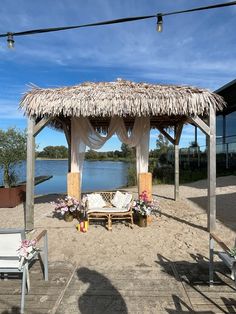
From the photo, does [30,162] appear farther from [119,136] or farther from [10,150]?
[10,150]

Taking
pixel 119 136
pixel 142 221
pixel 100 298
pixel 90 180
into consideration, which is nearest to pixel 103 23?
pixel 100 298

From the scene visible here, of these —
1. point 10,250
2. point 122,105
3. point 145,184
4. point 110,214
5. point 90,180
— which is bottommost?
point 90,180

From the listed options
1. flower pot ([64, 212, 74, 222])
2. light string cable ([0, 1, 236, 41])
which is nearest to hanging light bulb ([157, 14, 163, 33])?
light string cable ([0, 1, 236, 41])

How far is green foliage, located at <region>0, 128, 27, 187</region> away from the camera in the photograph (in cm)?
974

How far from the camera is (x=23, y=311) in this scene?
3.12 meters

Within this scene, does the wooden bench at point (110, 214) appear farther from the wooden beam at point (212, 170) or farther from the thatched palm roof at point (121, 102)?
the thatched palm roof at point (121, 102)

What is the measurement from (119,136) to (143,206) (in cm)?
203

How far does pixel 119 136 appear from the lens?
8.12 meters

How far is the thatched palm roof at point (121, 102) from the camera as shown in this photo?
645 centimetres

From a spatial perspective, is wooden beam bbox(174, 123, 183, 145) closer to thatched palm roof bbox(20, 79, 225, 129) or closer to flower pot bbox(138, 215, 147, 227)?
thatched palm roof bbox(20, 79, 225, 129)

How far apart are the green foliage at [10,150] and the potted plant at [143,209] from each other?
4.44 m

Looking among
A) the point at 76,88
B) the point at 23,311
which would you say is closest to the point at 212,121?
the point at 76,88

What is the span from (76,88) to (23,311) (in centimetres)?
469

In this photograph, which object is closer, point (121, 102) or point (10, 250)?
point (10, 250)
